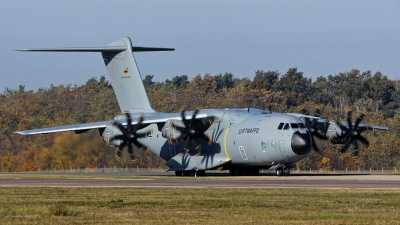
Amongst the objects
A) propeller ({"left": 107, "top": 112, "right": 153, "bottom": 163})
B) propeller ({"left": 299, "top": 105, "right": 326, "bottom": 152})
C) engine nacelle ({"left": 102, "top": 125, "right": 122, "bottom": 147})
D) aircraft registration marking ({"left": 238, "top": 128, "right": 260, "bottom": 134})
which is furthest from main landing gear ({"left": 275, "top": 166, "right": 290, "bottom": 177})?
engine nacelle ({"left": 102, "top": 125, "right": 122, "bottom": 147})

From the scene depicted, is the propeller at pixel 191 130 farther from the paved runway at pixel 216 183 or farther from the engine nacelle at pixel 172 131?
the paved runway at pixel 216 183

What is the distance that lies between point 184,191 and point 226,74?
279ft

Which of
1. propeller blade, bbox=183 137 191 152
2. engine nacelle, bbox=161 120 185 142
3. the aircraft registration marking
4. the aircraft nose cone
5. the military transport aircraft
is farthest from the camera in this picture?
propeller blade, bbox=183 137 191 152

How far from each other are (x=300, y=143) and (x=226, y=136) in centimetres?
500

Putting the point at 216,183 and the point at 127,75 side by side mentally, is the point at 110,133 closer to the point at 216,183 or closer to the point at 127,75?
the point at 127,75

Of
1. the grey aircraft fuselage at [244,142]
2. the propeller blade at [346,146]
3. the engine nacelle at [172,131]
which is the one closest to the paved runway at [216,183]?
the grey aircraft fuselage at [244,142]

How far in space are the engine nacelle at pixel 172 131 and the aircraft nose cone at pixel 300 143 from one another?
19.0 feet

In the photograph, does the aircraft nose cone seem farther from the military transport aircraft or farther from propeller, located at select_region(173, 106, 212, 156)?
propeller, located at select_region(173, 106, 212, 156)

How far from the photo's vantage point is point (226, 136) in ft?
133

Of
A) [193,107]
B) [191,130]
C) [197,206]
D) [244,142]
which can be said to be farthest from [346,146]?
[193,107]

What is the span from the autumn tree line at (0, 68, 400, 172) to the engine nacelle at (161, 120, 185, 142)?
3.88m

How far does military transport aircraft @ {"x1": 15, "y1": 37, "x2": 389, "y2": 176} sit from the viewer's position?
37.8 metres

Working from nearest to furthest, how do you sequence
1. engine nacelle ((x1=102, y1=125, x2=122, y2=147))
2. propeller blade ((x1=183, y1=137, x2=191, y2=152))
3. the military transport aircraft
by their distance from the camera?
the military transport aircraft < engine nacelle ((x1=102, y1=125, x2=122, y2=147)) < propeller blade ((x1=183, y1=137, x2=191, y2=152))

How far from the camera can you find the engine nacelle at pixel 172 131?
39.1m
